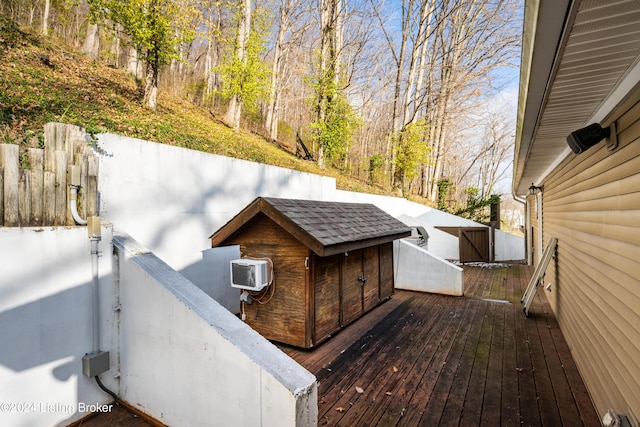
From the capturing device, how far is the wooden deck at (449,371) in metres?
3.02

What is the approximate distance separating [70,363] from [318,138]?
1204 centimetres

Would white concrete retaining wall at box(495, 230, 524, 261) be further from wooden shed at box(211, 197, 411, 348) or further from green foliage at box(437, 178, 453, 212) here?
wooden shed at box(211, 197, 411, 348)

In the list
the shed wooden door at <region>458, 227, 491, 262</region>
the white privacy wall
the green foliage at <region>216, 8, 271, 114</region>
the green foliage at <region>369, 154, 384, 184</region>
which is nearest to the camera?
the white privacy wall

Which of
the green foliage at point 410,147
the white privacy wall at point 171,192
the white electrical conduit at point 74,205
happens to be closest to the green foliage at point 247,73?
the white privacy wall at point 171,192

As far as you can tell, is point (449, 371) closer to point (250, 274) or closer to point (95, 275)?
point (250, 274)

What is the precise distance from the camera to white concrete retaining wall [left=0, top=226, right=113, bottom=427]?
94.6 inches

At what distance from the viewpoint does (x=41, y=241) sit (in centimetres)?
258

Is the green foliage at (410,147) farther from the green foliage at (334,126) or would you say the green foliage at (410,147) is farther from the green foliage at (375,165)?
the green foliage at (334,126)

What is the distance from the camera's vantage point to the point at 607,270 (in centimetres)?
303

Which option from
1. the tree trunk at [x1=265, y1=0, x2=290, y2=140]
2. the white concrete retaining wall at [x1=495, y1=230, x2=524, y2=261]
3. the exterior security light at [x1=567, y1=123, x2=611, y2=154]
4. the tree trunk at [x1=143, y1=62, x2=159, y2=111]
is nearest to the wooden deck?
the exterior security light at [x1=567, y1=123, x2=611, y2=154]

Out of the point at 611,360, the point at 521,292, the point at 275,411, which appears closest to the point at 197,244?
the point at 275,411

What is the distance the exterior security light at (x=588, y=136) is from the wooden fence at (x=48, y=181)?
473 cm

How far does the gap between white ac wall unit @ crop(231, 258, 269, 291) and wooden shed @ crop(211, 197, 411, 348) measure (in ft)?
0.67

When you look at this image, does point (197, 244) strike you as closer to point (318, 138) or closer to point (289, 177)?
point (289, 177)
